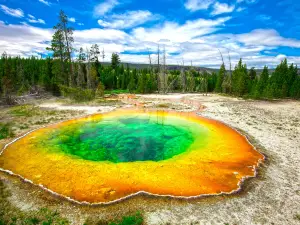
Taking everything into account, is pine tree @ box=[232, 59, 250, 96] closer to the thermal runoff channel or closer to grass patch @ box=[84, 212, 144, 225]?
the thermal runoff channel

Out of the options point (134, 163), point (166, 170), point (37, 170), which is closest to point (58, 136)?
point (37, 170)

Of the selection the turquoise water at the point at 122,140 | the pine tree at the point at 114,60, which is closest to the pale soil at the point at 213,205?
the turquoise water at the point at 122,140

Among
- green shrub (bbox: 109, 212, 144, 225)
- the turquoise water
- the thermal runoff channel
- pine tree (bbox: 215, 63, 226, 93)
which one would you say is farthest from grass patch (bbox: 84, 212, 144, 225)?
pine tree (bbox: 215, 63, 226, 93)

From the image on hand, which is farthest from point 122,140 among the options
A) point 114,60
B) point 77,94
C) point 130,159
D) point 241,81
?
point 114,60

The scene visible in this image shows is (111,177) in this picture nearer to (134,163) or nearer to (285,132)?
(134,163)

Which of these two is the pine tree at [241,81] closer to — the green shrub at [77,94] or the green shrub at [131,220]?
the green shrub at [77,94]

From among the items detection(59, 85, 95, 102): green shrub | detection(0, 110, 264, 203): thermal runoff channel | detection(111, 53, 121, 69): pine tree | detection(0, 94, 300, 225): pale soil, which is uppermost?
detection(111, 53, 121, 69): pine tree

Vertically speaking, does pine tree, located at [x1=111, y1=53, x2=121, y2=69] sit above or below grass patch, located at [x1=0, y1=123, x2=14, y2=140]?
above
